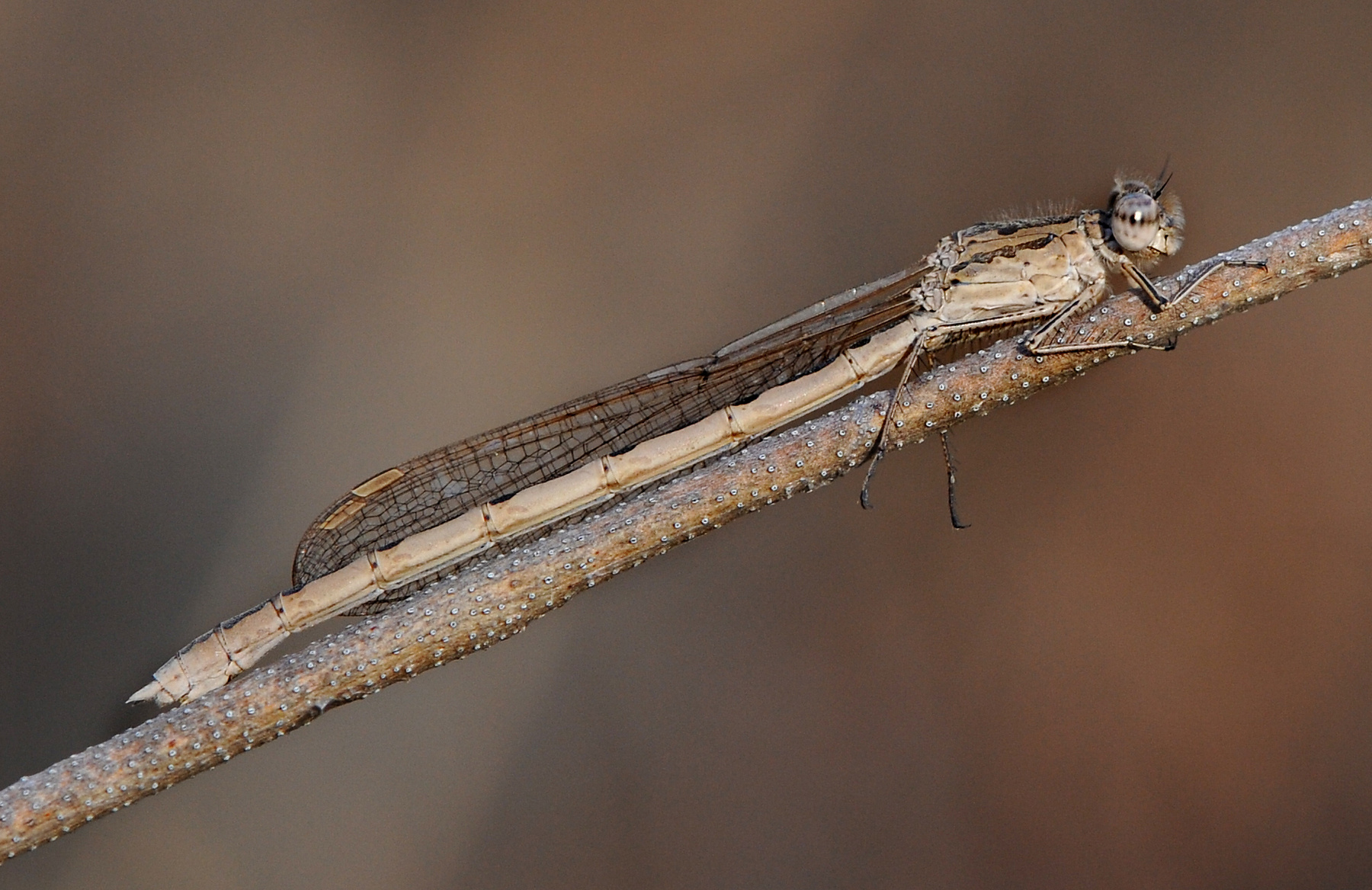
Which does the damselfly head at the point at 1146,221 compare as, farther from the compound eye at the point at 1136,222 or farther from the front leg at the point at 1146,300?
the front leg at the point at 1146,300

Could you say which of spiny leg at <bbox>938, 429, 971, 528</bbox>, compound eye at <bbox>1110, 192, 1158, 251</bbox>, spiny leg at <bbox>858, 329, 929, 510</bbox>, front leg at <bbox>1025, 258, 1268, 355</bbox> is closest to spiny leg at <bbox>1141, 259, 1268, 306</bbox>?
front leg at <bbox>1025, 258, 1268, 355</bbox>

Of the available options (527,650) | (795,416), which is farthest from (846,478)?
(527,650)

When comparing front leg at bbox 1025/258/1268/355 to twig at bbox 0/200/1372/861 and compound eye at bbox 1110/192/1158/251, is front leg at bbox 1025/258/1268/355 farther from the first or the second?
compound eye at bbox 1110/192/1158/251

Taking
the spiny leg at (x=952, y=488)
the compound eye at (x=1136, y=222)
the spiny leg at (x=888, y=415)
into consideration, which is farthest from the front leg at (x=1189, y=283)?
the spiny leg at (x=952, y=488)

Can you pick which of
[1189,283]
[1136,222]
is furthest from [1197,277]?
[1136,222]

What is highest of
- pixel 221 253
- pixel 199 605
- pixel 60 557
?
pixel 221 253

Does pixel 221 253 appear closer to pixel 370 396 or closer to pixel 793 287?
pixel 370 396
